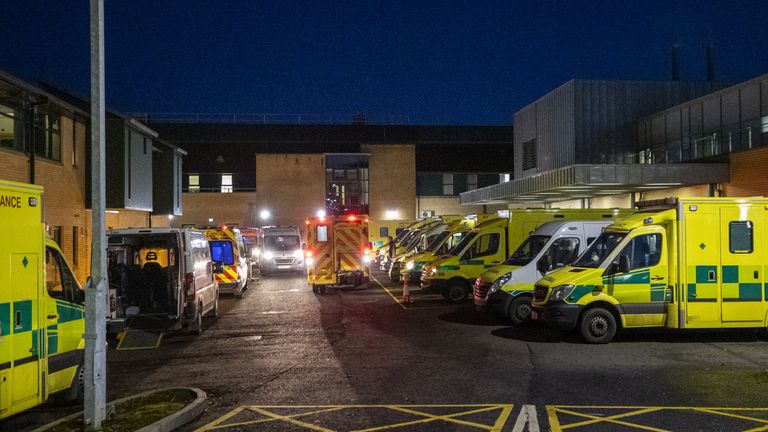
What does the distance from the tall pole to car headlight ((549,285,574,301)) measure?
834 cm

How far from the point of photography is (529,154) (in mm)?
43156

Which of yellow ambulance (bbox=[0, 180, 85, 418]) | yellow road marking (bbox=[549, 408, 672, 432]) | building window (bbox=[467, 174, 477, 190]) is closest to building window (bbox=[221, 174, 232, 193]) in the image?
building window (bbox=[467, 174, 477, 190])

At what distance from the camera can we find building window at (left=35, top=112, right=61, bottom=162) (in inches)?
840

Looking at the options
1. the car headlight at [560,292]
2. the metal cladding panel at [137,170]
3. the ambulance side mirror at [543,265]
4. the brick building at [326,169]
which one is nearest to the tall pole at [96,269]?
the car headlight at [560,292]

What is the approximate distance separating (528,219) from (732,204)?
6.63 m

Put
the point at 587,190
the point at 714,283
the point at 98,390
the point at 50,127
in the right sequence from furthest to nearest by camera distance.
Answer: the point at 587,190 → the point at 50,127 → the point at 714,283 → the point at 98,390

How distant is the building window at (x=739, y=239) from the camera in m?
13.5

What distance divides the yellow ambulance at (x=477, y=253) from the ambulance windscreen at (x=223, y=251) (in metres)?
6.46

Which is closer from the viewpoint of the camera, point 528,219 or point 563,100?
point 528,219

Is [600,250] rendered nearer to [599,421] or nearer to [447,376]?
[447,376]

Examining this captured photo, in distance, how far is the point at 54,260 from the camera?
8.89 metres

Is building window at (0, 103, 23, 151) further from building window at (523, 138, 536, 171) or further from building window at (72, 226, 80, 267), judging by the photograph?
building window at (523, 138, 536, 171)

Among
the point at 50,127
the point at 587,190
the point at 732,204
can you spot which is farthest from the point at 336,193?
the point at 732,204

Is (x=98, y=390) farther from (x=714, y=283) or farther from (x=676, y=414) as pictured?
(x=714, y=283)
